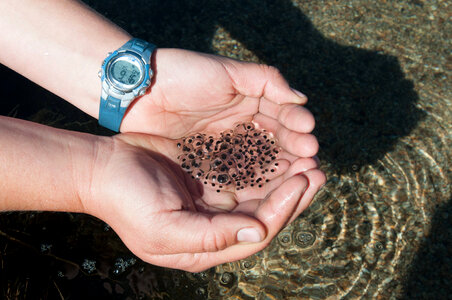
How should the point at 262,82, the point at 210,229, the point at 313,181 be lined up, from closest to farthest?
1. the point at 210,229
2. the point at 313,181
3. the point at 262,82

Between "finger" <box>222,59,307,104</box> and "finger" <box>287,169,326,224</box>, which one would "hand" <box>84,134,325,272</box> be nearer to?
"finger" <box>287,169,326,224</box>

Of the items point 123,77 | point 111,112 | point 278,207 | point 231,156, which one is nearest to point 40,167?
point 111,112

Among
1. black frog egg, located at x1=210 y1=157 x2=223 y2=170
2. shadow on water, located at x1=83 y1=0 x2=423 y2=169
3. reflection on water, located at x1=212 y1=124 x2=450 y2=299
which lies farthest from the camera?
shadow on water, located at x1=83 y1=0 x2=423 y2=169

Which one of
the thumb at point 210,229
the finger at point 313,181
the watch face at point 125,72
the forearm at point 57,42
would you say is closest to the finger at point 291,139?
the finger at point 313,181

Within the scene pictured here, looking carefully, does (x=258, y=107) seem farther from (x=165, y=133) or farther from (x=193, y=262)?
(x=193, y=262)

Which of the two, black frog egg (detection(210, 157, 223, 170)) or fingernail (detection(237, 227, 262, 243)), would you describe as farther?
black frog egg (detection(210, 157, 223, 170))

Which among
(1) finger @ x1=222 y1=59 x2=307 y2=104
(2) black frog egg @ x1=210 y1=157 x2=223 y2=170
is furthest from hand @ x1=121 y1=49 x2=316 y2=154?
(2) black frog egg @ x1=210 y1=157 x2=223 y2=170

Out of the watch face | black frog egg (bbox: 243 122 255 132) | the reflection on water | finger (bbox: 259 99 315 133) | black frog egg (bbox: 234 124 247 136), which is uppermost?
finger (bbox: 259 99 315 133)

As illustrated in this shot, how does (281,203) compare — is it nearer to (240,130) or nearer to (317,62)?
(240,130)
